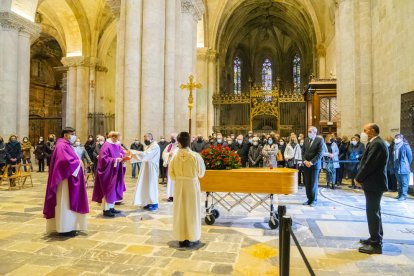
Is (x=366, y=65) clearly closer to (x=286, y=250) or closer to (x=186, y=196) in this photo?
(x=186, y=196)

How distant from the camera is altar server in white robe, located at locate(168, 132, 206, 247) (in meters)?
4.46

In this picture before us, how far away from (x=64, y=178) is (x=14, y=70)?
1257 centimetres

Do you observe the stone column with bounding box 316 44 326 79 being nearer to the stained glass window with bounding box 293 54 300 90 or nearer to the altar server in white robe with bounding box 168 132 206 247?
the stained glass window with bounding box 293 54 300 90

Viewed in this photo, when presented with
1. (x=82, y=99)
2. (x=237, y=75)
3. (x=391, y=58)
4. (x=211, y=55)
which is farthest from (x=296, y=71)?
(x=391, y=58)

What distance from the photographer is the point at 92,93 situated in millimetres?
22531

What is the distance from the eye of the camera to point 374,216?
434 cm

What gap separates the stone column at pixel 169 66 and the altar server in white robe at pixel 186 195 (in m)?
8.30

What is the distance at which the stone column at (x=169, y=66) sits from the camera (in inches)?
510

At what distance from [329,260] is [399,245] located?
138 cm

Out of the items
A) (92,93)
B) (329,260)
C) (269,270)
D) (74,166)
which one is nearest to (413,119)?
(329,260)

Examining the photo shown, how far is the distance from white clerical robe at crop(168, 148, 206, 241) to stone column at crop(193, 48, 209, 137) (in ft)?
60.6

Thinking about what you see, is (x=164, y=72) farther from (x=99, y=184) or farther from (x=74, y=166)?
(x=74, y=166)

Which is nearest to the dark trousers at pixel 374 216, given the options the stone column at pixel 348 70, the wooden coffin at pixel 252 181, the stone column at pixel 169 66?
the wooden coffin at pixel 252 181

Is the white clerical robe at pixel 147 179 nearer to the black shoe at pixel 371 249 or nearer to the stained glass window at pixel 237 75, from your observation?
the black shoe at pixel 371 249
